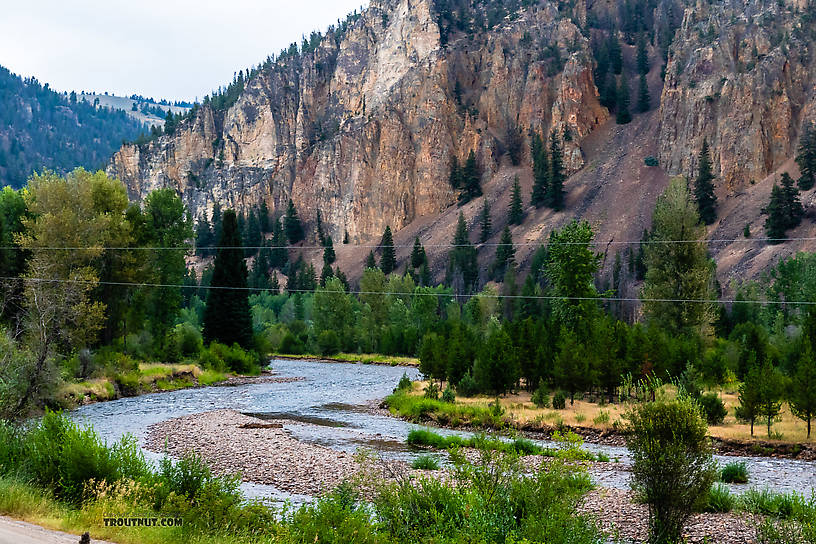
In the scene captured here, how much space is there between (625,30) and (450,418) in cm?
13921

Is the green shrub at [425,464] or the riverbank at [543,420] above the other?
the green shrub at [425,464]

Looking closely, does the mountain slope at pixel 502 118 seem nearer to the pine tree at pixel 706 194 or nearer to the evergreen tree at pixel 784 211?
the evergreen tree at pixel 784 211

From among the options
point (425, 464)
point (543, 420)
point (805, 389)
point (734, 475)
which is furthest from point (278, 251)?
point (734, 475)

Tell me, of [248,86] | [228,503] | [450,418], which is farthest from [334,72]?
[228,503]

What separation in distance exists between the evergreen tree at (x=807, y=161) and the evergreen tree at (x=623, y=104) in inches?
1751

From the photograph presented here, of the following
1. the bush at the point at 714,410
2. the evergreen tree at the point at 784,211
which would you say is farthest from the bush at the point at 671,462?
the evergreen tree at the point at 784,211

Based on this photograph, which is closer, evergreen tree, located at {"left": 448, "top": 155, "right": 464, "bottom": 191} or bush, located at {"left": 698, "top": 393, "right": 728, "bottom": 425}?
bush, located at {"left": 698, "top": 393, "right": 728, "bottom": 425}

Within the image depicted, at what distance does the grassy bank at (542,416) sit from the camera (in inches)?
1011

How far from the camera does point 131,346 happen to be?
48.2 meters

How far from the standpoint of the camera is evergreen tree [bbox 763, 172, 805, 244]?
77.7 metres

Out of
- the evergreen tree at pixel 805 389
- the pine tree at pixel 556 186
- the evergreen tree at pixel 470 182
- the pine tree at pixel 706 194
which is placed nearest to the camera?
the evergreen tree at pixel 805 389

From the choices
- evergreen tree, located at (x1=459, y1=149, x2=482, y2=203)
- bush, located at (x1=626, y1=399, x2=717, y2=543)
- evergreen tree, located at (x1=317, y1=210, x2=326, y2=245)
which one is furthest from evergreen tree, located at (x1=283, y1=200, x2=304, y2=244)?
bush, located at (x1=626, y1=399, x2=717, y2=543)

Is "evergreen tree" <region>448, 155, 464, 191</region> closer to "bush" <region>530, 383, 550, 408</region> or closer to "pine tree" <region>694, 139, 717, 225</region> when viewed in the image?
"pine tree" <region>694, 139, 717, 225</region>

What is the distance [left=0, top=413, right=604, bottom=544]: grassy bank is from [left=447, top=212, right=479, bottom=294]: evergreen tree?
91765 mm
